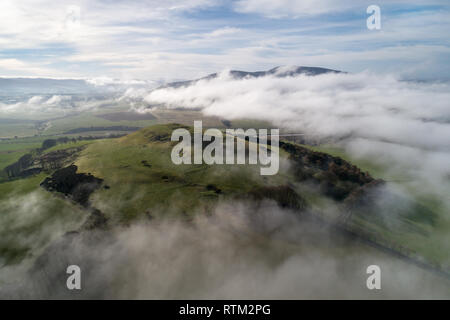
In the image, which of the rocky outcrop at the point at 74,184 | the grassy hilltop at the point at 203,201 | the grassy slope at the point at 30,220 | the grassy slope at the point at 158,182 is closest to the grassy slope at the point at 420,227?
the grassy hilltop at the point at 203,201

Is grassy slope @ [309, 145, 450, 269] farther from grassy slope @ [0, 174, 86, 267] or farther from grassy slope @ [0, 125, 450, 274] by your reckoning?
grassy slope @ [0, 174, 86, 267]

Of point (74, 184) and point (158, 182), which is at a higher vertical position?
point (74, 184)

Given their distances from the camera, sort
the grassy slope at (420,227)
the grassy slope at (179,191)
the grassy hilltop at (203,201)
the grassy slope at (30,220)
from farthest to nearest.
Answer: the grassy slope at (179,191) → the grassy hilltop at (203,201) → the grassy slope at (420,227) → the grassy slope at (30,220)

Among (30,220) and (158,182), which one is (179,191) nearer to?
(158,182)

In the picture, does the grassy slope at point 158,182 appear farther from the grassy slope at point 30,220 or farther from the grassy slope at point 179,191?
the grassy slope at point 30,220

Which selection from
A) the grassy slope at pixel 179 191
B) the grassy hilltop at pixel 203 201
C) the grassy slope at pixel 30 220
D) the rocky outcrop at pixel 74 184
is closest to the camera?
the grassy slope at pixel 30 220

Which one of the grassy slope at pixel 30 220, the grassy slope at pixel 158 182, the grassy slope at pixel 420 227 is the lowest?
the grassy slope at pixel 420 227

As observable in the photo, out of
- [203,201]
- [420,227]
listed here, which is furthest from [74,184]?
[420,227]

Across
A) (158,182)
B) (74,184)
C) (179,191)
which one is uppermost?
(74,184)
